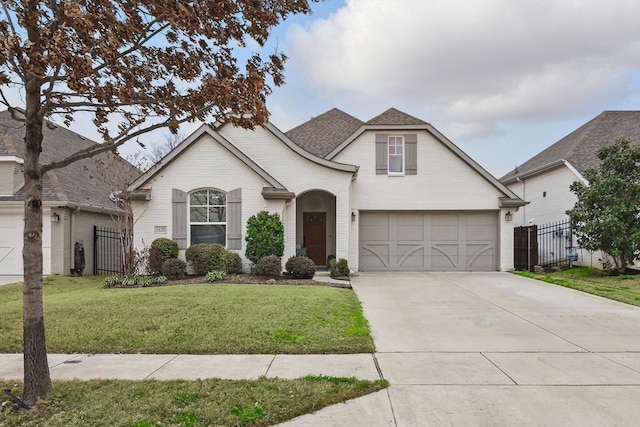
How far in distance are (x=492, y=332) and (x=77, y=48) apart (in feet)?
23.4

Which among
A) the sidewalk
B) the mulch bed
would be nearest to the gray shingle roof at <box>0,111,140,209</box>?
the mulch bed

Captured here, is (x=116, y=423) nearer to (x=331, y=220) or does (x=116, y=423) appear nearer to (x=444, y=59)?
(x=331, y=220)

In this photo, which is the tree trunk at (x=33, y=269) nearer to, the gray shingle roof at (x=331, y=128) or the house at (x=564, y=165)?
the gray shingle roof at (x=331, y=128)

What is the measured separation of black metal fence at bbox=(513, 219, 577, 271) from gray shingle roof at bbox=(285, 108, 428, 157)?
616 cm

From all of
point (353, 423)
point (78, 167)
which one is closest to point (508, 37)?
point (353, 423)

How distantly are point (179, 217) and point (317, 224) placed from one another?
5644mm

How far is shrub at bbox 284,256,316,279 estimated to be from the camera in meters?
13.6

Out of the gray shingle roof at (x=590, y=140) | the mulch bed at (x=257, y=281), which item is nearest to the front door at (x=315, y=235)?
the mulch bed at (x=257, y=281)

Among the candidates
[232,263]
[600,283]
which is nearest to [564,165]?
[600,283]

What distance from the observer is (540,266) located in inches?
682

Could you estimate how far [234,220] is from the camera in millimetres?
14352

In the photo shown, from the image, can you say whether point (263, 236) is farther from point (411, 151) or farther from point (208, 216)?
point (411, 151)

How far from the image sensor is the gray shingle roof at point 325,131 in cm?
1870

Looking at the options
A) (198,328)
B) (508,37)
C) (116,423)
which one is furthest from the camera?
(508,37)
